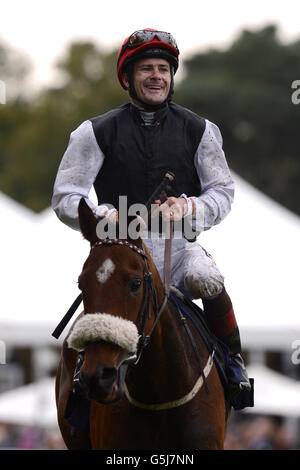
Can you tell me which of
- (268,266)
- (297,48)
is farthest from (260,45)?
(268,266)

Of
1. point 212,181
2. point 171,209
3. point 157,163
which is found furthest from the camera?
point 212,181

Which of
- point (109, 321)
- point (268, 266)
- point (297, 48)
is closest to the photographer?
point (109, 321)

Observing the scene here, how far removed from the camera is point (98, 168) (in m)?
5.66

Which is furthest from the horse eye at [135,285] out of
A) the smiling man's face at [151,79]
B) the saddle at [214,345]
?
the smiling man's face at [151,79]

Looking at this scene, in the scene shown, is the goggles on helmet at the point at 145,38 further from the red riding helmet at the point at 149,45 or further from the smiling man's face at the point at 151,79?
the smiling man's face at the point at 151,79

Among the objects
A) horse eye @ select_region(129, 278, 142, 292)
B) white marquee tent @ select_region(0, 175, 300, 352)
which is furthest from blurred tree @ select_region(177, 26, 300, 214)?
horse eye @ select_region(129, 278, 142, 292)

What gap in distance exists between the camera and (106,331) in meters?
4.43

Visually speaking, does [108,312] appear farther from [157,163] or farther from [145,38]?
[145,38]

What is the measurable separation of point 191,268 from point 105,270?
98 centimetres

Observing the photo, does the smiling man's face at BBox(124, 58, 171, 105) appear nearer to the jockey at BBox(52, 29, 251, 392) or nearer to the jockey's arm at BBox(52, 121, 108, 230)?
the jockey at BBox(52, 29, 251, 392)

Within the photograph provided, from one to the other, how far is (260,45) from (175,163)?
45.8 metres

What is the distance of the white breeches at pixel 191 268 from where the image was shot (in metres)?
5.40

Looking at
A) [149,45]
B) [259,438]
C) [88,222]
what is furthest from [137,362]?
[259,438]
